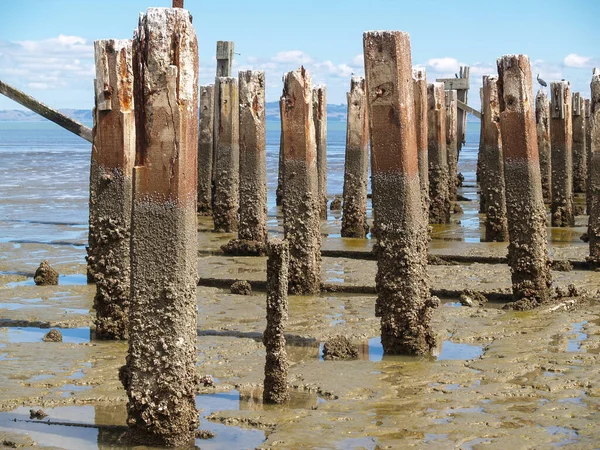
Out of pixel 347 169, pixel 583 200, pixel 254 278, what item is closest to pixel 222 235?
pixel 347 169

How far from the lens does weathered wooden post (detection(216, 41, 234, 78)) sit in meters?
22.3

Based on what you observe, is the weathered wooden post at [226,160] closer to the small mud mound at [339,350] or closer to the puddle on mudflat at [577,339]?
the puddle on mudflat at [577,339]

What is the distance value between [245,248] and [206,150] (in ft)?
20.1

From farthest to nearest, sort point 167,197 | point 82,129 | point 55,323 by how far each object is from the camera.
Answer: point 82,129, point 55,323, point 167,197

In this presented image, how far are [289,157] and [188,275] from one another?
5963 mm

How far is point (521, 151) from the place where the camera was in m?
11.9

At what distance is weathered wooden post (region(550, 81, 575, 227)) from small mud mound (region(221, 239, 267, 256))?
632 centimetres

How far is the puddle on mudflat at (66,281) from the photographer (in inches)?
528

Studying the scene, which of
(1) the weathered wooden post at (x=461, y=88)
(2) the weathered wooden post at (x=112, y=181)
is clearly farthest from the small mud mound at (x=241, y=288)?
(1) the weathered wooden post at (x=461, y=88)

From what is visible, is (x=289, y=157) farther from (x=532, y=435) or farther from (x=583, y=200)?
(x=583, y=200)

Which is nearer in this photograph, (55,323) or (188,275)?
(188,275)

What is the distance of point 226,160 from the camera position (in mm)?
18562

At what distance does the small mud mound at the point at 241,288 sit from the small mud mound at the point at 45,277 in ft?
7.28

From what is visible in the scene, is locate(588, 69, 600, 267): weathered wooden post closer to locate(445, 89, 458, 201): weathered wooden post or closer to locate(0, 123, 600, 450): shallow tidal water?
locate(0, 123, 600, 450): shallow tidal water
